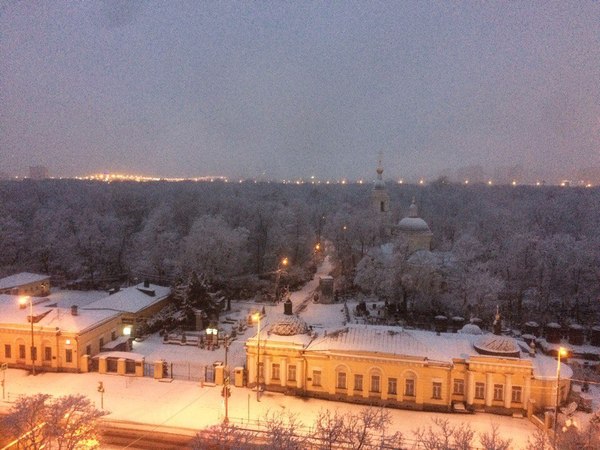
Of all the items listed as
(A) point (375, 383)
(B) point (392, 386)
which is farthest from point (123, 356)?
(B) point (392, 386)

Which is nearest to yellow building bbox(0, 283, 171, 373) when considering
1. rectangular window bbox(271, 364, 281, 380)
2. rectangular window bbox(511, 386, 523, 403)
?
rectangular window bbox(271, 364, 281, 380)

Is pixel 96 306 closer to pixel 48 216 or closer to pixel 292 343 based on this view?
pixel 292 343

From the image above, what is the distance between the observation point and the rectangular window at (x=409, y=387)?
26.6m

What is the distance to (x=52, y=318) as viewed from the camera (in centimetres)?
3197

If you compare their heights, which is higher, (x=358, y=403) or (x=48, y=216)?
(x=48, y=216)

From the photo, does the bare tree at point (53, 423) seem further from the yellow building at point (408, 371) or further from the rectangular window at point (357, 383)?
the rectangular window at point (357, 383)

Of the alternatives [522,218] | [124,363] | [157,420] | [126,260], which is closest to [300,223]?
[126,260]

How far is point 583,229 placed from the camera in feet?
205

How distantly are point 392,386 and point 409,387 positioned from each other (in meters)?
0.91

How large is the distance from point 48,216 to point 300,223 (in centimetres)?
3469

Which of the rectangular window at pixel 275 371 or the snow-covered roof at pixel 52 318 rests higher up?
the snow-covered roof at pixel 52 318

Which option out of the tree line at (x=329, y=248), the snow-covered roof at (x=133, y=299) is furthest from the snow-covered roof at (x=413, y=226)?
the snow-covered roof at (x=133, y=299)

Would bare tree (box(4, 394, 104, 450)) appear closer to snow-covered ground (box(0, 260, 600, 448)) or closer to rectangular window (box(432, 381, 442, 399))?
snow-covered ground (box(0, 260, 600, 448))

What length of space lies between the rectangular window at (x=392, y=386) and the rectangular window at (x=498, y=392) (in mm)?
5205
